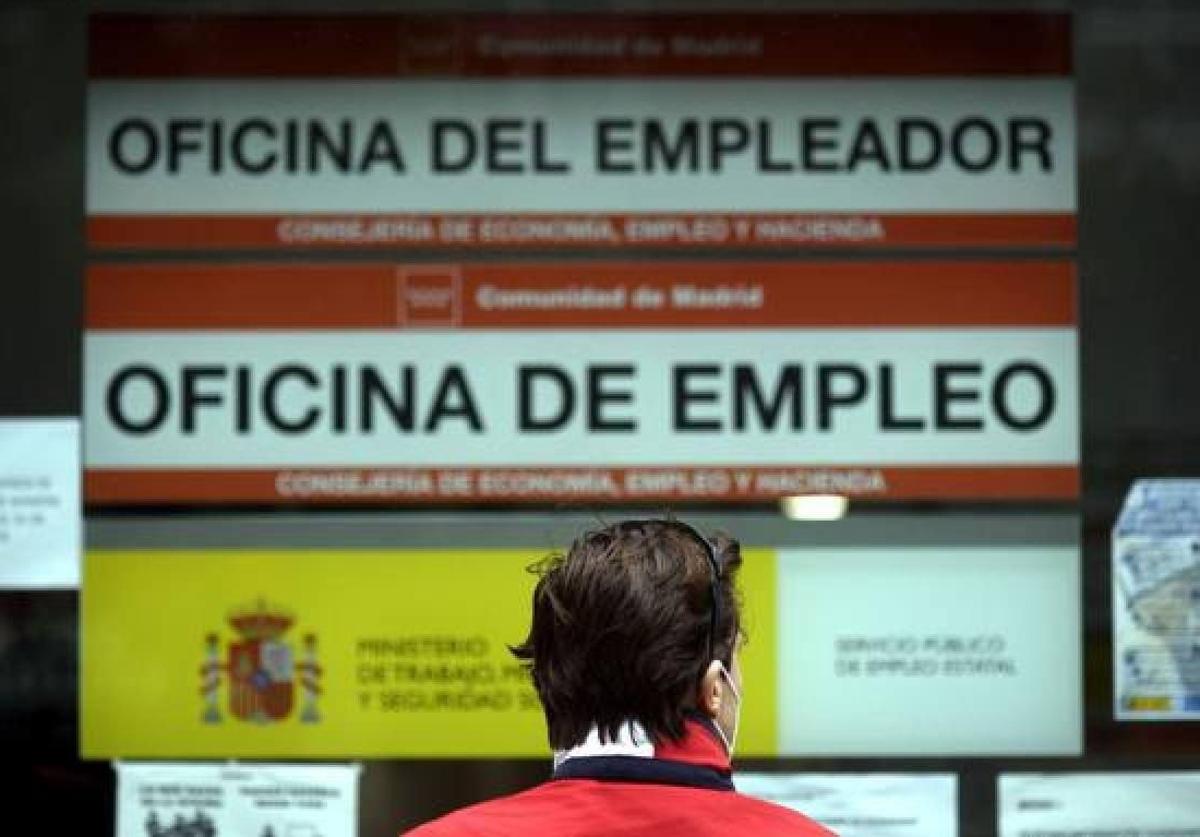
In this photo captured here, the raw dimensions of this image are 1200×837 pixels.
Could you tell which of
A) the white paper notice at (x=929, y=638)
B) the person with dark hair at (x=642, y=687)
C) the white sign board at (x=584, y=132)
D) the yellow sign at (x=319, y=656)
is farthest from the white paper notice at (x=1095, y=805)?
the person with dark hair at (x=642, y=687)

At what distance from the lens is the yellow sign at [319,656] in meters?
5.89

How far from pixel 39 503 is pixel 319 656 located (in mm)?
747

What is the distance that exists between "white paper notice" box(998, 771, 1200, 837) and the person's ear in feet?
10.1

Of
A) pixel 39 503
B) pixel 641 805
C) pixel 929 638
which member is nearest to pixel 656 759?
pixel 641 805

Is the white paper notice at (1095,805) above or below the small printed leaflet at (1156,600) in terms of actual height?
below

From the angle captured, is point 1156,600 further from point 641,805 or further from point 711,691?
point 641,805

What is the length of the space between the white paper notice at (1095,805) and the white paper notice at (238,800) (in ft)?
4.97

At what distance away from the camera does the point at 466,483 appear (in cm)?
594

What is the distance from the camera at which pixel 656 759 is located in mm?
2953

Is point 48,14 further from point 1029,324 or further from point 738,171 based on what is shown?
point 1029,324

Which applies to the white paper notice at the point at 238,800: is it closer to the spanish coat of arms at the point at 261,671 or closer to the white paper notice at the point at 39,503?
the spanish coat of arms at the point at 261,671

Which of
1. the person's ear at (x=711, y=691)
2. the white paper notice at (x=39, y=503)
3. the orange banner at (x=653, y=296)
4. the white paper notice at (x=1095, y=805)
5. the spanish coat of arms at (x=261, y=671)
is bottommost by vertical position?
the white paper notice at (x=1095, y=805)

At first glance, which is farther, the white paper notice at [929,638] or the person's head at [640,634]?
the white paper notice at [929,638]

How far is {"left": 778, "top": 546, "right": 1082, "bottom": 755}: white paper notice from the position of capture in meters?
5.91
